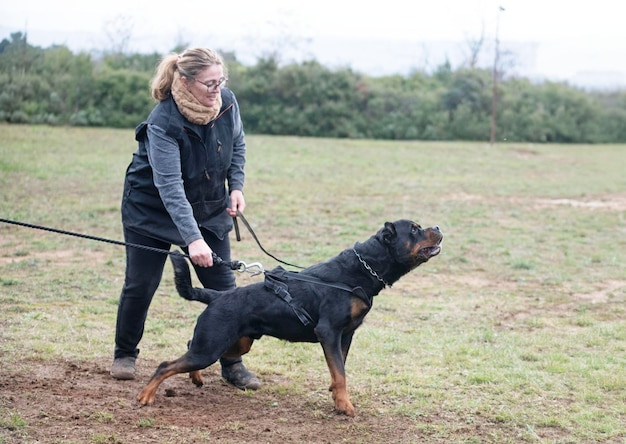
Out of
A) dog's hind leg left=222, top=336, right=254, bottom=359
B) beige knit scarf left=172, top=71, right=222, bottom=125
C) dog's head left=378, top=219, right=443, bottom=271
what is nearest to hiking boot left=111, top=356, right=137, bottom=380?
dog's hind leg left=222, top=336, right=254, bottom=359

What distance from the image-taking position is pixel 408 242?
5.00 meters

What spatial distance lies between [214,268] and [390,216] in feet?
28.8

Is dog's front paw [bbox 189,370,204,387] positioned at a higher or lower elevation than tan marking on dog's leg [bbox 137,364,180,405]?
lower

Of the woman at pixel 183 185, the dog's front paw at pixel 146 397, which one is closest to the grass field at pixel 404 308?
the dog's front paw at pixel 146 397

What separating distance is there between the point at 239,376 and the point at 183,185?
1.41 metres

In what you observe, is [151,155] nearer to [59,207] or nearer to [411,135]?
[59,207]

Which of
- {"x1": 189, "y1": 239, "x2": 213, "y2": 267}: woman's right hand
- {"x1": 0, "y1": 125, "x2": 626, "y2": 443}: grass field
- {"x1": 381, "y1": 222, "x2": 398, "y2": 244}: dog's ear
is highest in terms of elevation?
{"x1": 381, "y1": 222, "x2": 398, "y2": 244}: dog's ear

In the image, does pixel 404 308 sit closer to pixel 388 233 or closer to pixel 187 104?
pixel 388 233

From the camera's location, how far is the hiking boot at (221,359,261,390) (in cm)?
546

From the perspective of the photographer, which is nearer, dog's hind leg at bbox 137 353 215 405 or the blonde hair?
the blonde hair

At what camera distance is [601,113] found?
36.5m

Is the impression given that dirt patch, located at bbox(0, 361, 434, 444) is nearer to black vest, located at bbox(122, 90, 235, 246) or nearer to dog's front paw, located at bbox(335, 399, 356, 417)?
dog's front paw, located at bbox(335, 399, 356, 417)

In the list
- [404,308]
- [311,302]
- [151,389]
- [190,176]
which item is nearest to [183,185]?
[190,176]

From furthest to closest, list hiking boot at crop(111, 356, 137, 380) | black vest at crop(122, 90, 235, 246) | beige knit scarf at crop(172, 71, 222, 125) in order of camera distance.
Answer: hiking boot at crop(111, 356, 137, 380)
black vest at crop(122, 90, 235, 246)
beige knit scarf at crop(172, 71, 222, 125)
